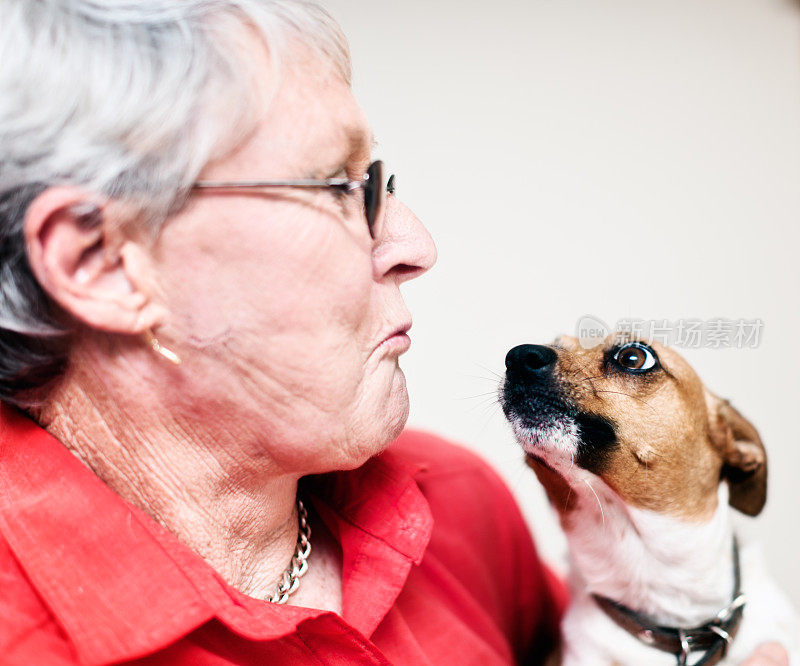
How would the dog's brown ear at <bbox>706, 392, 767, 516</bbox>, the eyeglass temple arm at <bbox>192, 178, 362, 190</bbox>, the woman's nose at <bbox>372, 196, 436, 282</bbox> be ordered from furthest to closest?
1. the dog's brown ear at <bbox>706, 392, 767, 516</bbox>
2. the woman's nose at <bbox>372, 196, 436, 282</bbox>
3. the eyeglass temple arm at <bbox>192, 178, 362, 190</bbox>

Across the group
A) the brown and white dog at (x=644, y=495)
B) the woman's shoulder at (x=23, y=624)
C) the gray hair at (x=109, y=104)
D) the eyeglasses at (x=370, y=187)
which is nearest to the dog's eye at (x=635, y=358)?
the brown and white dog at (x=644, y=495)

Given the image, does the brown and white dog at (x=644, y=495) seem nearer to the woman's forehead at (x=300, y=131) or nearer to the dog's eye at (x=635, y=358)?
the dog's eye at (x=635, y=358)

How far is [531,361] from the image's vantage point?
48.4 inches

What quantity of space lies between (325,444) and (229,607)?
0.24 m

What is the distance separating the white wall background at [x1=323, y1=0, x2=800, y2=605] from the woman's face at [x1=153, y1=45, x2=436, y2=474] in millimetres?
964

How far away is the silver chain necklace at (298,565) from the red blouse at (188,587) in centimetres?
5

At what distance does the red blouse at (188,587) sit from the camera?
81 centimetres

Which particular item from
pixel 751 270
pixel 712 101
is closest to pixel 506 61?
pixel 712 101

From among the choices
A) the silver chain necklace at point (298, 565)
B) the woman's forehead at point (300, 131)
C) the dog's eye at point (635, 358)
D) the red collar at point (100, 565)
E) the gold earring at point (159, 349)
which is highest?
the woman's forehead at point (300, 131)

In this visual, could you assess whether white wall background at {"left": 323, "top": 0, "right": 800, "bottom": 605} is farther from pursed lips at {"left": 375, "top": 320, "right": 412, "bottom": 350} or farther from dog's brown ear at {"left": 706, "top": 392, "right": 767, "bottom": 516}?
pursed lips at {"left": 375, "top": 320, "right": 412, "bottom": 350}

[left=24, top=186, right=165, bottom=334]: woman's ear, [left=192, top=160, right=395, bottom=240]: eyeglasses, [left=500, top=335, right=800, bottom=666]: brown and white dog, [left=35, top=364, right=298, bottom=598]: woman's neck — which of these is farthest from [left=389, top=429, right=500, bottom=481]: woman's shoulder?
[left=24, top=186, right=165, bottom=334]: woman's ear

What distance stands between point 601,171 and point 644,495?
1.08m

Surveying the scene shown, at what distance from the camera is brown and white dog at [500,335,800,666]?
4.03 ft

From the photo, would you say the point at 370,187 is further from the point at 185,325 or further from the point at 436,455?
the point at 436,455
